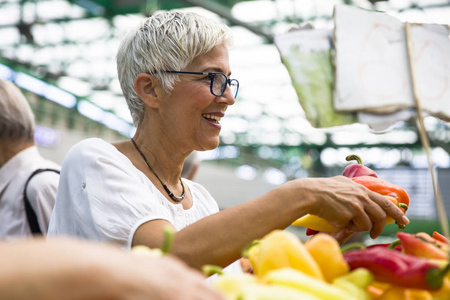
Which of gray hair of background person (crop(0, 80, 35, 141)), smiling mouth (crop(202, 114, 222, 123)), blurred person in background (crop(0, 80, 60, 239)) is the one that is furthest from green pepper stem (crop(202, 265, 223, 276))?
gray hair of background person (crop(0, 80, 35, 141))

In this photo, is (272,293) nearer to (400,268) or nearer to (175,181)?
(400,268)

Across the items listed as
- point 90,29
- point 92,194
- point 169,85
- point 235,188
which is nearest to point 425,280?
point 92,194

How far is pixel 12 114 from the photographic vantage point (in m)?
2.26

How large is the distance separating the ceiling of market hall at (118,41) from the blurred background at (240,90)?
2 cm

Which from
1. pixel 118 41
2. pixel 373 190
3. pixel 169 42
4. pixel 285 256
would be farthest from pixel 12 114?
pixel 118 41

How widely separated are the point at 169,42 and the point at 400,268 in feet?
3.49

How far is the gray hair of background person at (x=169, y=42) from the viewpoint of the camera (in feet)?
5.27

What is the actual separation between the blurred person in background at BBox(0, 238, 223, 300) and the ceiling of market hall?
5875 millimetres

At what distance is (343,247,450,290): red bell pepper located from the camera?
2.59 ft

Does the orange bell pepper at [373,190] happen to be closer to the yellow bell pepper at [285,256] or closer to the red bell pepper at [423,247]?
the red bell pepper at [423,247]

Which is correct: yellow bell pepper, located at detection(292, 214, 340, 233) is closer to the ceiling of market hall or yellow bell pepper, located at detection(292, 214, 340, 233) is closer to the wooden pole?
the wooden pole

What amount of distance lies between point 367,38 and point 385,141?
51.5 feet

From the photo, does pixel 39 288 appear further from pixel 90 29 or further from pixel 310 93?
pixel 90 29

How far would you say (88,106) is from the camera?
1585cm
